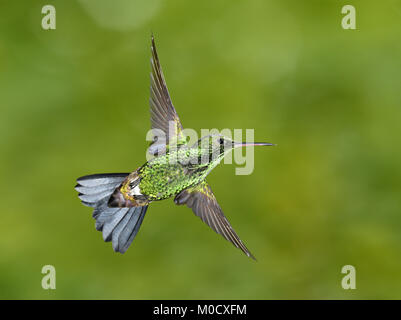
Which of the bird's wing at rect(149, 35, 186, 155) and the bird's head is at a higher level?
the bird's wing at rect(149, 35, 186, 155)

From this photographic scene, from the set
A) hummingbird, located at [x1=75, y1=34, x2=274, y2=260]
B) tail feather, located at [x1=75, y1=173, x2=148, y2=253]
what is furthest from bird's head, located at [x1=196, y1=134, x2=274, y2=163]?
tail feather, located at [x1=75, y1=173, x2=148, y2=253]

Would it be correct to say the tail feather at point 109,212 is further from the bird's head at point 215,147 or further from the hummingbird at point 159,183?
the bird's head at point 215,147

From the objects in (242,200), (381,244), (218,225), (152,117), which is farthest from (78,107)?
(381,244)

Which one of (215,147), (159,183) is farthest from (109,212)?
(215,147)

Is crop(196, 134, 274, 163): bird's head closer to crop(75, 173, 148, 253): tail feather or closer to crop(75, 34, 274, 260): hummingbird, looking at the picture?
crop(75, 34, 274, 260): hummingbird

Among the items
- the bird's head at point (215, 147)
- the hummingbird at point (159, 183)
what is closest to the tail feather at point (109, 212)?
the hummingbird at point (159, 183)

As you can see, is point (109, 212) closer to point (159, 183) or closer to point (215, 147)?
point (159, 183)

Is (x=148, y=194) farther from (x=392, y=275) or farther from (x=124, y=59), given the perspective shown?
(x=392, y=275)
